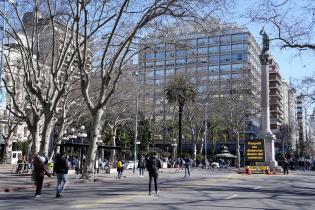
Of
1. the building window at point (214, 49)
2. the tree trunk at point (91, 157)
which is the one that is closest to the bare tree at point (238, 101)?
the tree trunk at point (91, 157)

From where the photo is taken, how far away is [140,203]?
12.3 metres

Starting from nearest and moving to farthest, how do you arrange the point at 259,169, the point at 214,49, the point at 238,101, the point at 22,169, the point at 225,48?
the point at 22,169 < the point at 259,169 < the point at 238,101 < the point at 225,48 < the point at 214,49

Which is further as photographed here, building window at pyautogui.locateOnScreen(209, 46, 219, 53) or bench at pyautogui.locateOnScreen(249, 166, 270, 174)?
building window at pyautogui.locateOnScreen(209, 46, 219, 53)

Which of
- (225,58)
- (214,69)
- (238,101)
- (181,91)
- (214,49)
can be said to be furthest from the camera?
(214,69)

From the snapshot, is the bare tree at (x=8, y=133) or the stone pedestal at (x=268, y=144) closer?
the stone pedestal at (x=268, y=144)

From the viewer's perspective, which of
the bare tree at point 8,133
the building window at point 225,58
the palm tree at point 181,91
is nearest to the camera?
the bare tree at point 8,133

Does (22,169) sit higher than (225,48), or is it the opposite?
(225,48)

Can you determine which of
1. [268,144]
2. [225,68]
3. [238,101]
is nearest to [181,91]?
[238,101]

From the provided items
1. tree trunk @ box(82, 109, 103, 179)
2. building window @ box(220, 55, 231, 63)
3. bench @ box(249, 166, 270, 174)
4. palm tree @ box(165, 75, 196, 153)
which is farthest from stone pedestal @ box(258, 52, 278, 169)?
building window @ box(220, 55, 231, 63)

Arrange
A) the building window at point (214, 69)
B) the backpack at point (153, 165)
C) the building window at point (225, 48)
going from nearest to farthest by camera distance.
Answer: the backpack at point (153, 165)
the building window at point (225, 48)
the building window at point (214, 69)

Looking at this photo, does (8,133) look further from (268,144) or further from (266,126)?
(268,144)

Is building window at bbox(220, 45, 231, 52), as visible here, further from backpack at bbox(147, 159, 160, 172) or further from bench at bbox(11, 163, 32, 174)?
backpack at bbox(147, 159, 160, 172)

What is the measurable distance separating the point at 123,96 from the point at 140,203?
31570 mm

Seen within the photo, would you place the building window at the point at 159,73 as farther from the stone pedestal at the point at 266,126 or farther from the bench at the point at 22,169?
Result: the bench at the point at 22,169
